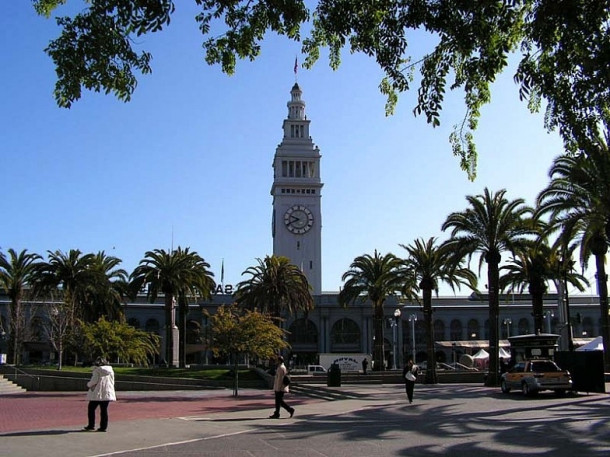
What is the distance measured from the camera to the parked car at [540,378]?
26.2 m

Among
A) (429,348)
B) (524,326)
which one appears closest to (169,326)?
(429,348)

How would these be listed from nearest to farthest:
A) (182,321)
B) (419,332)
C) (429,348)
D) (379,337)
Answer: (429,348) < (379,337) < (182,321) < (419,332)

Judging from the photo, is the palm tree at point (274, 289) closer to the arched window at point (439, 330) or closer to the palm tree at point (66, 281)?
the palm tree at point (66, 281)

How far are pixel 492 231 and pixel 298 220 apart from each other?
71.9m

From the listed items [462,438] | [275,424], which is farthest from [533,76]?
[275,424]

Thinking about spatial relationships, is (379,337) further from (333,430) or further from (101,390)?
(101,390)

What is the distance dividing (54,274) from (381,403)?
1302 inches

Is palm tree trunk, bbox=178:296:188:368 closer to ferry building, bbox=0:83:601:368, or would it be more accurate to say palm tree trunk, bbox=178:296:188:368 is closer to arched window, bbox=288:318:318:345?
ferry building, bbox=0:83:601:368

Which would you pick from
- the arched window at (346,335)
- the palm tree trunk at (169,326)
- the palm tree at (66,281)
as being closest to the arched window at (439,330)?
the arched window at (346,335)

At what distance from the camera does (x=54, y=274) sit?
162 feet

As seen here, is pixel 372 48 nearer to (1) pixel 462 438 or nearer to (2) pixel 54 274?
(1) pixel 462 438

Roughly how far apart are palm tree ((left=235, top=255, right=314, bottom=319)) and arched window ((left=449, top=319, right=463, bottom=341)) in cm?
4977

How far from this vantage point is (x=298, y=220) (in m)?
107

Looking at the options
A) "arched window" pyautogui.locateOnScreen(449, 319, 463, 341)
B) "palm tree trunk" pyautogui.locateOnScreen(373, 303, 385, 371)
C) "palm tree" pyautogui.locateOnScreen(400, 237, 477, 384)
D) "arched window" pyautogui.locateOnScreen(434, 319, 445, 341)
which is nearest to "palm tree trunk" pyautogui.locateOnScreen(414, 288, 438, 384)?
"palm tree" pyautogui.locateOnScreen(400, 237, 477, 384)
